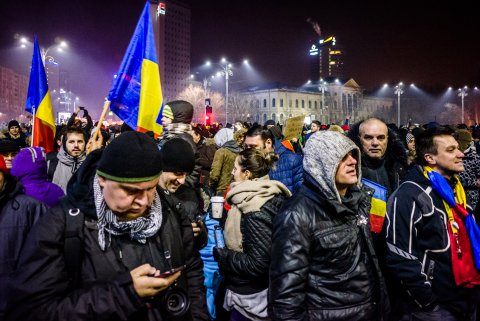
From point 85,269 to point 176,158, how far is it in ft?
6.17

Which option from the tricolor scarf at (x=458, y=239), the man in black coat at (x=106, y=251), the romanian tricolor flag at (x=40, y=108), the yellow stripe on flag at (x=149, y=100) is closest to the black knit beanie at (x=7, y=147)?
the romanian tricolor flag at (x=40, y=108)

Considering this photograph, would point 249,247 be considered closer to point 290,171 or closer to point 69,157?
point 290,171

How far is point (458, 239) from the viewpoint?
138 inches

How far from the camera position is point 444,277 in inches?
136

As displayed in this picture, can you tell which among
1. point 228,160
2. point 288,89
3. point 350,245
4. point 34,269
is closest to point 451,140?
point 350,245

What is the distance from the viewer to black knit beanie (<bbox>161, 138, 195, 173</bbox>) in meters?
4.05

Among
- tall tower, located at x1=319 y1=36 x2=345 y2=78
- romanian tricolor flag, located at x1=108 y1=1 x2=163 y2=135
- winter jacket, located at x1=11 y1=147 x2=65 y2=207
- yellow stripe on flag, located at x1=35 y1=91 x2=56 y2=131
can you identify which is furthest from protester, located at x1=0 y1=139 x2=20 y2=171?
tall tower, located at x1=319 y1=36 x2=345 y2=78

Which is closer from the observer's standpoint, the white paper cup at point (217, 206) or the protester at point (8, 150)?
the white paper cup at point (217, 206)

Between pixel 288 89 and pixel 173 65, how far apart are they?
38247 millimetres

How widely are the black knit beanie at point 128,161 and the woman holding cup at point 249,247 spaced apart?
56.3 inches

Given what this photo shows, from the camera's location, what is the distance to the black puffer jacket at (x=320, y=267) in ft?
9.49

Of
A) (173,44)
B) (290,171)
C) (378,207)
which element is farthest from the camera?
(173,44)

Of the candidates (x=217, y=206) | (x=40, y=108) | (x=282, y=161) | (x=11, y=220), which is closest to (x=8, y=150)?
(x=40, y=108)

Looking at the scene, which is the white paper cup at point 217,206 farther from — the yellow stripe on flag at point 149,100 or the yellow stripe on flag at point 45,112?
the yellow stripe on flag at point 45,112
